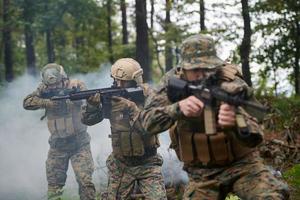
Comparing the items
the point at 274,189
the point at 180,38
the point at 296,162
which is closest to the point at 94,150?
the point at 296,162

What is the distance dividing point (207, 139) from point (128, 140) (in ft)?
6.93

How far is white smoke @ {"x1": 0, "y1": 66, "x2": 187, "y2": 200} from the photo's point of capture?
29.4ft

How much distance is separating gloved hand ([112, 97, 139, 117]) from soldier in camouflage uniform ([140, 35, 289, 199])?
1.76 metres

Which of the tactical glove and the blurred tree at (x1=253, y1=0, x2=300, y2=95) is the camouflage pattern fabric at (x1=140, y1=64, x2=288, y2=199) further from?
the blurred tree at (x1=253, y1=0, x2=300, y2=95)

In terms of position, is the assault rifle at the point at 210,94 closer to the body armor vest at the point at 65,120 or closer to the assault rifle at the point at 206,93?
the assault rifle at the point at 206,93

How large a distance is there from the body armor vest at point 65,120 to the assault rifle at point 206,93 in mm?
4085

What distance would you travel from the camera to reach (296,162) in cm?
850

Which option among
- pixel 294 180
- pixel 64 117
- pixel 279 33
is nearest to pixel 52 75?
pixel 64 117

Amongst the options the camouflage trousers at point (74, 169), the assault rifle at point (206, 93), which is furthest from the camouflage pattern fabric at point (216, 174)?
the camouflage trousers at point (74, 169)

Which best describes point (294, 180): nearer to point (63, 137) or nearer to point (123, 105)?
point (123, 105)

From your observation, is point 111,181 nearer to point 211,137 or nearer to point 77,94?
point 77,94

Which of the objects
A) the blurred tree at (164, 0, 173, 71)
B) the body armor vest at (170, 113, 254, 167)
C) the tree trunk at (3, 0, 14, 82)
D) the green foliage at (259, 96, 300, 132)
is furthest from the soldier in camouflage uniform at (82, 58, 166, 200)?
the blurred tree at (164, 0, 173, 71)

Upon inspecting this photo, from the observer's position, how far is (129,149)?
20.1ft

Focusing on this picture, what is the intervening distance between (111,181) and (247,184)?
2470 millimetres
